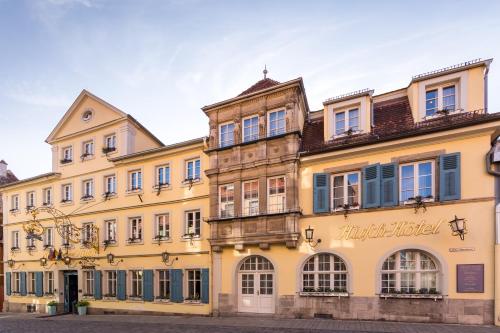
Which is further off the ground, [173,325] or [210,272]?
[210,272]

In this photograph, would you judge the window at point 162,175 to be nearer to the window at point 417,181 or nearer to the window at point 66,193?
the window at point 66,193

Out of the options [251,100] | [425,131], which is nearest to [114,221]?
[251,100]

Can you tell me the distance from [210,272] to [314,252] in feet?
17.5

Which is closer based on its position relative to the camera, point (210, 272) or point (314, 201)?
point (314, 201)

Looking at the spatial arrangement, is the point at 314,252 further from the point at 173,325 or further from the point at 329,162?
the point at 173,325

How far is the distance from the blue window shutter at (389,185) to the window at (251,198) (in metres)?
5.49

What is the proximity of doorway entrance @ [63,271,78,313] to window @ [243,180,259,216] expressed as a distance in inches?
515

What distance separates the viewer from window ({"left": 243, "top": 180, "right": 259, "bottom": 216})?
17891 millimetres

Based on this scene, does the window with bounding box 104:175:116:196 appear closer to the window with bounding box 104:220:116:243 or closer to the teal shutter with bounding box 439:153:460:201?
the window with bounding box 104:220:116:243

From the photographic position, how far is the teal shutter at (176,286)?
19594 millimetres

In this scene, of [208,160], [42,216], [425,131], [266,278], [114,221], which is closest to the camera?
[425,131]

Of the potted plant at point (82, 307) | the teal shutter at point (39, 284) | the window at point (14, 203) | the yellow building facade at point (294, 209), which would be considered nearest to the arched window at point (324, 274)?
the yellow building facade at point (294, 209)

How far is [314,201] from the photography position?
653 inches

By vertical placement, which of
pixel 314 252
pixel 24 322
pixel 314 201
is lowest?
pixel 24 322
